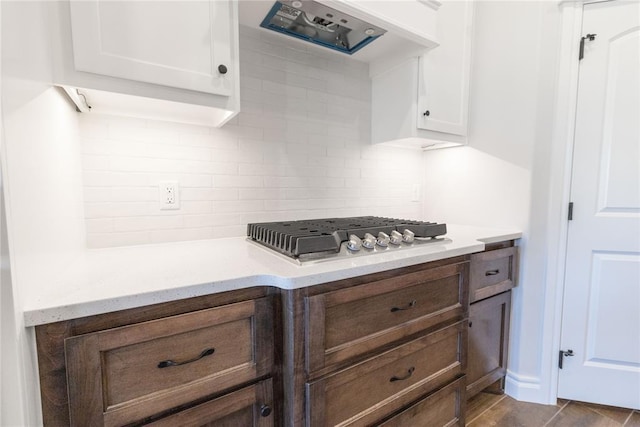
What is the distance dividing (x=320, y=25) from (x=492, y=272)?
148 cm

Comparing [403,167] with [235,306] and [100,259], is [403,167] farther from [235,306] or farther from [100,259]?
[100,259]

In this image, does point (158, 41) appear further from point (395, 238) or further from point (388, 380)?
point (388, 380)

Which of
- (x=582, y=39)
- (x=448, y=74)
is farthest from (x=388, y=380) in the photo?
(x=582, y=39)

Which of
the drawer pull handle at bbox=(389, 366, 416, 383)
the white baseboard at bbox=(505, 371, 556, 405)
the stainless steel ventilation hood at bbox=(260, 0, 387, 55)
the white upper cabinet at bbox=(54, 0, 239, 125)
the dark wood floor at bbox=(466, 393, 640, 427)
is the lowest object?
the dark wood floor at bbox=(466, 393, 640, 427)

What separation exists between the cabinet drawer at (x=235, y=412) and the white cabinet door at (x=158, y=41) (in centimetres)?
94

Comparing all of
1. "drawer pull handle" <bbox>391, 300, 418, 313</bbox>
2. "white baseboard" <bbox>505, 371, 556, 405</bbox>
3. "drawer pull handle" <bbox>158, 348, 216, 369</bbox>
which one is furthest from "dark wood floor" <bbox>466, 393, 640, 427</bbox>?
"drawer pull handle" <bbox>158, 348, 216, 369</bbox>

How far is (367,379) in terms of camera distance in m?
0.97

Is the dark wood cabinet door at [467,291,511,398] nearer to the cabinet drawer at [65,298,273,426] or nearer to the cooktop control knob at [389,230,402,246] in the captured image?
the cooktop control knob at [389,230,402,246]

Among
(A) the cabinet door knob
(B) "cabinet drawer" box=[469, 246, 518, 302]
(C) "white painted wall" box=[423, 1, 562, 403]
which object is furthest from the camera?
(C) "white painted wall" box=[423, 1, 562, 403]

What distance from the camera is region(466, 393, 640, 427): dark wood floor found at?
1517 mm

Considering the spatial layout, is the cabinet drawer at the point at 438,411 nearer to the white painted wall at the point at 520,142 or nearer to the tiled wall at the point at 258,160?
the white painted wall at the point at 520,142

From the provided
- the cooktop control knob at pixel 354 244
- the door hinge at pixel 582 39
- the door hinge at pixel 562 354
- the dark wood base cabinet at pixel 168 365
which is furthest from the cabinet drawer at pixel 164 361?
the door hinge at pixel 582 39

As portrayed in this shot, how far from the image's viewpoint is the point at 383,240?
3.63ft

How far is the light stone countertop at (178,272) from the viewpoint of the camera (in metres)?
0.63
